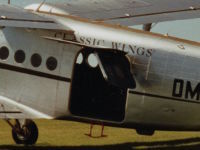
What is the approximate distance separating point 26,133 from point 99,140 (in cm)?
240

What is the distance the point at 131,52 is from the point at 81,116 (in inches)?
73.5

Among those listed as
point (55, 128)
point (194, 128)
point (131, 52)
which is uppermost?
point (131, 52)

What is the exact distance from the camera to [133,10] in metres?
18.7

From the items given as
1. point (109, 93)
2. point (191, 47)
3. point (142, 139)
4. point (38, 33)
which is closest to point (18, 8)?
point (38, 33)

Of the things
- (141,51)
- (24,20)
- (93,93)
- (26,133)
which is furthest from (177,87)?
(26,133)

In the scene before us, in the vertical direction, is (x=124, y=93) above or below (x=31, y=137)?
above

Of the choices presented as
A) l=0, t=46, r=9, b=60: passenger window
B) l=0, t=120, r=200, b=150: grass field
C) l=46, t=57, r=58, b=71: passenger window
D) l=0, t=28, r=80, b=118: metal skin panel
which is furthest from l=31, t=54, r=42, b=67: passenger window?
l=0, t=120, r=200, b=150: grass field

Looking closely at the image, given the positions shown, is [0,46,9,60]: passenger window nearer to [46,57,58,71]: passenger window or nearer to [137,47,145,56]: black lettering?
[46,57,58,71]: passenger window

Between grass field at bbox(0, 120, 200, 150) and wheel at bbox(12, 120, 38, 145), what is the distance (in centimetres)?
20

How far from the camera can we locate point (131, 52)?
1428 centimetres

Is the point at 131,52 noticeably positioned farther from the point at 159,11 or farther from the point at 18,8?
the point at 159,11

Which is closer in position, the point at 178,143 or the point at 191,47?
the point at 191,47

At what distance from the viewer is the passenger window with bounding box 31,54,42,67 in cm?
1483

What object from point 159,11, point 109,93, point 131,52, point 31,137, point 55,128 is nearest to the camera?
point 131,52
